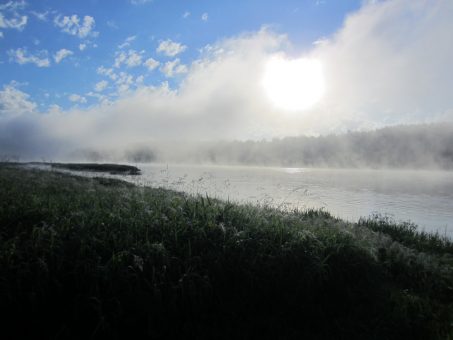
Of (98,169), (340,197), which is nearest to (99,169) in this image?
(98,169)

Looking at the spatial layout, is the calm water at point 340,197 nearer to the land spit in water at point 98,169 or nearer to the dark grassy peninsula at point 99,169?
the dark grassy peninsula at point 99,169

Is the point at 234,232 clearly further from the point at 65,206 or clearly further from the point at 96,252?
Answer: the point at 65,206

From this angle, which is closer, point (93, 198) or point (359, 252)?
point (359, 252)

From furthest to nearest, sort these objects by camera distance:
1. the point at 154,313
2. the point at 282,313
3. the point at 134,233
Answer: the point at 134,233 → the point at 282,313 → the point at 154,313

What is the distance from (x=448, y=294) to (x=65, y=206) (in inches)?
453

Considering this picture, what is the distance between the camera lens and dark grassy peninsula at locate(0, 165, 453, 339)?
19.3ft

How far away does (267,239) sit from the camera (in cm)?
847

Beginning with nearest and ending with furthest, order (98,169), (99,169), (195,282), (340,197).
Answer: (195,282), (340,197), (98,169), (99,169)

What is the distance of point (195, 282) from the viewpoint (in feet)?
22.4

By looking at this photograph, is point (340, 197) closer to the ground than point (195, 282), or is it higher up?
closer to the ground

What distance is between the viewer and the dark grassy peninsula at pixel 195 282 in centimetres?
587

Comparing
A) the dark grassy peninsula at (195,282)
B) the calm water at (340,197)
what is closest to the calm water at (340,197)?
the calm water at (340,197)

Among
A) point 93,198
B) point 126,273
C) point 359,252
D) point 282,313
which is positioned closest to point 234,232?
point 282,313

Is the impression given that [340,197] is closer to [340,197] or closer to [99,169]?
[340,197]
